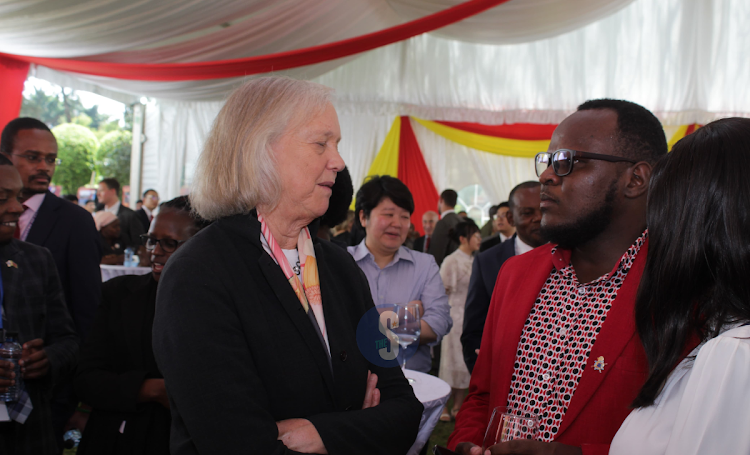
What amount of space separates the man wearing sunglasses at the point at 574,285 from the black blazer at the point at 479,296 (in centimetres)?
101

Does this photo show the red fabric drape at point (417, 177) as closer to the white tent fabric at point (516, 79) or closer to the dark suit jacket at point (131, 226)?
the white tent fabric at point (516, 79)

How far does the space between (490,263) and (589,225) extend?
1688mm

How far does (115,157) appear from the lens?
25.1 metres

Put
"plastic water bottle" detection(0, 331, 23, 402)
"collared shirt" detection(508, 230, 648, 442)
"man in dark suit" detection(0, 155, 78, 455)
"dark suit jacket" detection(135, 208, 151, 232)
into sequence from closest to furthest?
"collared shirt" detection(508, 230, 648, 442) → "plastic water bottle" detection(0, 331, 23, 402) → "man in dark suit" detection(0, 155, 78, 455) → "dark suit jacket" detection(135, 208, 151, 232)

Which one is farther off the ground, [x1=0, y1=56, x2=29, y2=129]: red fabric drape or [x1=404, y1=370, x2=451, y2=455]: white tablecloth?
[x1=0, y1=56, x2=29, y2=129]: red fabric drape

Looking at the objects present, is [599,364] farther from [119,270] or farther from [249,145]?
[119,270]

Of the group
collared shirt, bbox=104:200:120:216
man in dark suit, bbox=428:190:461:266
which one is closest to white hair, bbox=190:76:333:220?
man in dark suit, bbox=428:190:461:266

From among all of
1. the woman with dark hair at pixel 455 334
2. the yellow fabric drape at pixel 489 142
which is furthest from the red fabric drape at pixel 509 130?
the woman with dark hair at pixel 455 334

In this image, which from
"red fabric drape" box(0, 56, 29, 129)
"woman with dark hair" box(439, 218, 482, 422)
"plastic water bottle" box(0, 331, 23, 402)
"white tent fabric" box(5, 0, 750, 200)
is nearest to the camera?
"plastic water bottle" box(0, 331, 23, 402)

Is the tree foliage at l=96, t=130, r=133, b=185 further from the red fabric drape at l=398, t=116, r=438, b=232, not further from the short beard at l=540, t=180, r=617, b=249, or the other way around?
the short beard at l=540, t=180, r=617, b=249

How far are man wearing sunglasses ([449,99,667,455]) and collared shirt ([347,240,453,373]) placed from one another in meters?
1.55

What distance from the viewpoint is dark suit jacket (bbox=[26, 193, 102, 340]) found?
10.3ft

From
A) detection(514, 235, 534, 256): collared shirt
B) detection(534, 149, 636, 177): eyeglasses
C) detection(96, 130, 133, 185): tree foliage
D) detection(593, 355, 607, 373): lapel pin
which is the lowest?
detection(593, 355, 607, 373): lapel pin

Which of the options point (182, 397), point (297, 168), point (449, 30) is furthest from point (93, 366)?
point (449, 30)
